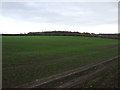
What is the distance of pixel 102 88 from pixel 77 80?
66.8 inches

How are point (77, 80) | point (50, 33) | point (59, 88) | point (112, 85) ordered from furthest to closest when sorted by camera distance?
point (50, 33), point (77, 80), point (112, 85), point (59, 88)

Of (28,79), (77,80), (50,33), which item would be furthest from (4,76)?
(50,33)

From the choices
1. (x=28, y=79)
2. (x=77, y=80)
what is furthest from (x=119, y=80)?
(x=28, y=79)

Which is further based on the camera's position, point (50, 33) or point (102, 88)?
point (50, 33)

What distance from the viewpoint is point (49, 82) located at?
27.5ft

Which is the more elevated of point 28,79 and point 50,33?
point 50,33

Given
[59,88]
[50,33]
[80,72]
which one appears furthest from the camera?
[50,33]

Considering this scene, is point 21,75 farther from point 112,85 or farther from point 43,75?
point 112,85

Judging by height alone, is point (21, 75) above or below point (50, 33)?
below

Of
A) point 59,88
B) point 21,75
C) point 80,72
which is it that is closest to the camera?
point 59,88

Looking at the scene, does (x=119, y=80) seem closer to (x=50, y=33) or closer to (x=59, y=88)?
(x=59, y=88)

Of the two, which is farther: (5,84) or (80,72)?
(80,72)

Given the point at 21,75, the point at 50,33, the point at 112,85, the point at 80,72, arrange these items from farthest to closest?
the point at 50,33 < the point at 80,72 < the point at 21,75 < the point at 112,85

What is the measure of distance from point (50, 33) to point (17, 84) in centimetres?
6574
